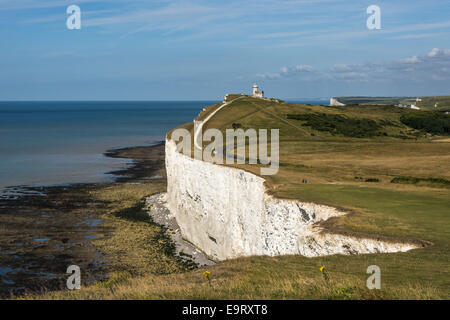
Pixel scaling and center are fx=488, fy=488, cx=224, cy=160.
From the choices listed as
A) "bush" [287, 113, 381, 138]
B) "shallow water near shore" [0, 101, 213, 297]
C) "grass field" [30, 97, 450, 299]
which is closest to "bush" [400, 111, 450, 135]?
"bush" [287, 113, 381, 138]

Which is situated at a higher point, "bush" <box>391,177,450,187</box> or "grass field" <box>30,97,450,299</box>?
"grass field" <box>30,97,450,299</box>

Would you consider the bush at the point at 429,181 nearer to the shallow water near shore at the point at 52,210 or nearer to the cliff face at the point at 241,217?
the cliff face at the point at 241,217

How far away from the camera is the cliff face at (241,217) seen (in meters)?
20.0


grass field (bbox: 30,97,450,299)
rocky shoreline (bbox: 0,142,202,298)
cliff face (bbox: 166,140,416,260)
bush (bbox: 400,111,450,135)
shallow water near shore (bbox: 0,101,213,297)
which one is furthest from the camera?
bush (bbox: 400,111,450,135)

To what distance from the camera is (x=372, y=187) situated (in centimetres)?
2914

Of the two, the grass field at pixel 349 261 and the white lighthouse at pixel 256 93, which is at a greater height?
the white lighthouse at pixel 256 93

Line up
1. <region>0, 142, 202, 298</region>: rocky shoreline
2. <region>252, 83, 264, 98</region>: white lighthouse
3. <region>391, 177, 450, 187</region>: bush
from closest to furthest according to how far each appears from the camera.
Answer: <region>391, 177, 450, 187</region>: bush < <region>0, 142, 202, 298</region>: rocky shoreline < <region>252, 83, 264, 98</region>: white lighthouse

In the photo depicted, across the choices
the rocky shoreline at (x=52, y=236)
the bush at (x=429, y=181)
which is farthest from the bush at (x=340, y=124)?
the bush at (x=429, y=181)

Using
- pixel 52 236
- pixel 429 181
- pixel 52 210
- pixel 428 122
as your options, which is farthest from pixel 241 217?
pixel 428 122

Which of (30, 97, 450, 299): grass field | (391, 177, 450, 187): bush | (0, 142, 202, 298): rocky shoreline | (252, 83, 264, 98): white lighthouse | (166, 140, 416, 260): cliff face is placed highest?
(252, 83, 264, 98): white lighthouse

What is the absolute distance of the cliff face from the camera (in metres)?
20.0

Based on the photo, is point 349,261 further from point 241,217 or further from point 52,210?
point 52,210

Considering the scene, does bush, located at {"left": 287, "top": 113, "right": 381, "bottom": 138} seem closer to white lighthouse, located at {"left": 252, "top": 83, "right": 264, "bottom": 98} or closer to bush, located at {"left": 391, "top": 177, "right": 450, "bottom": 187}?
white lighthouse, located at {"left": 252, "top": 83, "right": 264, "bottom": 98}
